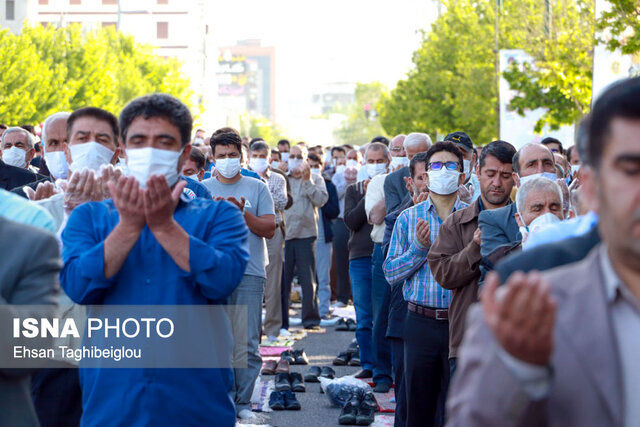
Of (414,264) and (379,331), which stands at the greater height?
(414,264)

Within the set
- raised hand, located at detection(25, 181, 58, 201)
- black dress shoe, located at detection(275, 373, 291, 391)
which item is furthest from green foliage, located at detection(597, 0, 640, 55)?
raised hand, located at detection(25, 181, 58, 201)

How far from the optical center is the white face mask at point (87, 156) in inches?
223

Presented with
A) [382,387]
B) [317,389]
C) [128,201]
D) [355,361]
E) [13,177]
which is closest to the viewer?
[128,201]

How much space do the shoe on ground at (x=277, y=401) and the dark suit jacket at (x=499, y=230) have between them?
4.30 metres

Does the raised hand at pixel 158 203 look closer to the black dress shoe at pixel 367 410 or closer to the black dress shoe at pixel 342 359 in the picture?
the black dress shoe at pixel 367 410

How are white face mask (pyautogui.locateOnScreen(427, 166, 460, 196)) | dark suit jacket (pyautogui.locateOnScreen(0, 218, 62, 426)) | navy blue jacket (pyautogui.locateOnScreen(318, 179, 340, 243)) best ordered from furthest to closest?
navy blue jacket (pyautogui.locateOnScreen(318, 179, 340, 243))
white face mask (pyautogui.locateOnScreen(427, 166, 460, 196))
dark suit jacket (pyautogui.locateOnScreen(0, 218, 62, 426))

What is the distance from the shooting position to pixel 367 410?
9.52 meters

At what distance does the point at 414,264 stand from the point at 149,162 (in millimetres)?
3298

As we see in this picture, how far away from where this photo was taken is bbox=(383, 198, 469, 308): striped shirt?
728cm

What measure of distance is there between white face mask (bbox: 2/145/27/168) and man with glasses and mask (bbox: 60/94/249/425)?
768cm

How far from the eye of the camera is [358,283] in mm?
12281

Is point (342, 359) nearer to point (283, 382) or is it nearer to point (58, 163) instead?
point (283, 382)

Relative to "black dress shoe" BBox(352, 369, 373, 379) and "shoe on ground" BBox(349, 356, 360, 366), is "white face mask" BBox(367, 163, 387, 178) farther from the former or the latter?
"black dress shoe" BBox(352, 369, 373, 379)

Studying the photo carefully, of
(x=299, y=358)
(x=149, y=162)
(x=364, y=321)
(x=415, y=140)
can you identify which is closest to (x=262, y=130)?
(x=299, y=358)
